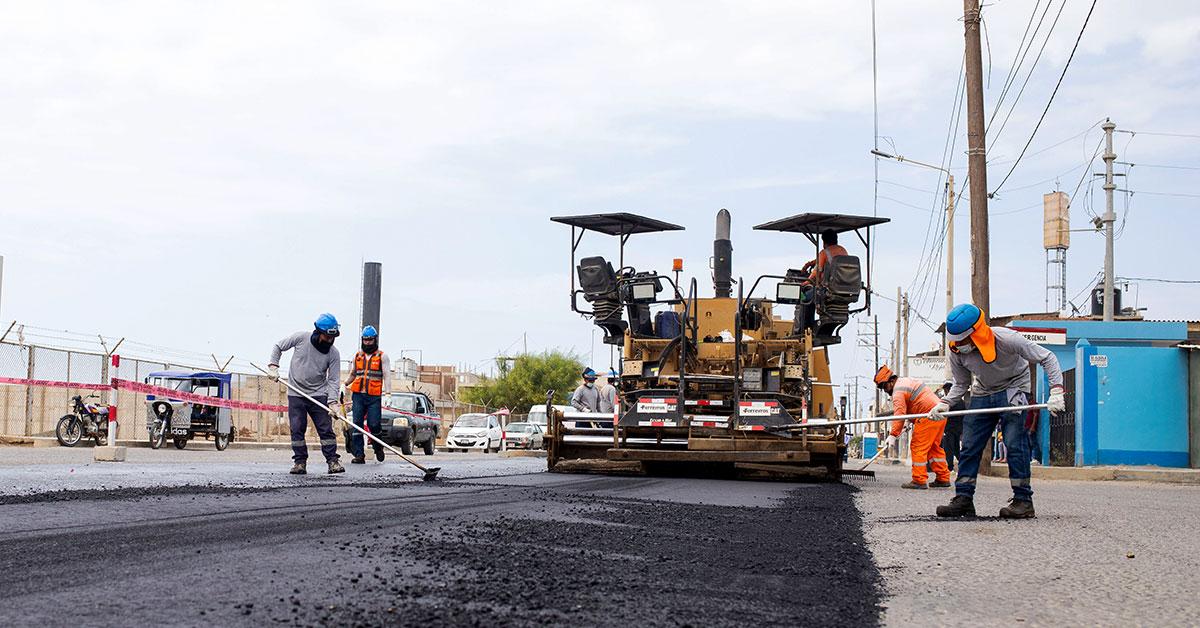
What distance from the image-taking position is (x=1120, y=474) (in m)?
17.8

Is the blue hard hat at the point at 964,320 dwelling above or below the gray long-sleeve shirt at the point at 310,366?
above

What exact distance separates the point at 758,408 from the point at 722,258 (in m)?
2.62

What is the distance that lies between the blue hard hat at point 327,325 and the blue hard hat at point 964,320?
643 centimetres

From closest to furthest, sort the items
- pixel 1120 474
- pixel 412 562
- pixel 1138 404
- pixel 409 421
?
pixel 412 562
pixel 1120 474
pixel 1138 404
pixel 409 421

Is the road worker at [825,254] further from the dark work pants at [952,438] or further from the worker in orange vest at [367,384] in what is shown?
the dark work pants at [952,438]

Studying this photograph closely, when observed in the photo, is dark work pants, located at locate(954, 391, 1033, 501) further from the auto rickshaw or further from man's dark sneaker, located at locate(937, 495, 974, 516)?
the auto rickshaw

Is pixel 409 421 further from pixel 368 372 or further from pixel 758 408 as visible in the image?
pixel 758 408

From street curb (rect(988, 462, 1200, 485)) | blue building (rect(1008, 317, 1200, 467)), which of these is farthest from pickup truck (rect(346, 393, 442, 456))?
blue building (rect(1008, 317, 1200, 467))

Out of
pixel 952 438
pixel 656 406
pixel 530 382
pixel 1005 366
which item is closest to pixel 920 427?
pixel 656 406

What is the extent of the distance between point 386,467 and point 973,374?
24.8 ft

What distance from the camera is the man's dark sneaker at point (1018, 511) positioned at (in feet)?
27.6

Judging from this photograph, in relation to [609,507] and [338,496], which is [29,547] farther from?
[609,507]

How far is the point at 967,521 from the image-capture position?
8273 millimetres

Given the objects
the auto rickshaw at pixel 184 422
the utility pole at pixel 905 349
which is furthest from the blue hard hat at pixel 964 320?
the utility pole at pixel 905 349
